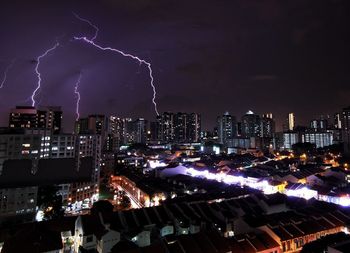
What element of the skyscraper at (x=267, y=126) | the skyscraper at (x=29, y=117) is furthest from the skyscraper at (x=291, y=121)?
the skyscraper at (x=29, y=117)

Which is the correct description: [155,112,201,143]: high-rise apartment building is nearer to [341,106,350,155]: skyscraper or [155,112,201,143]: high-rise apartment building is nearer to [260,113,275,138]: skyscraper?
[260,113,275,138]: skyscraper

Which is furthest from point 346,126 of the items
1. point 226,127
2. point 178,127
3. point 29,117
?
point 29,117

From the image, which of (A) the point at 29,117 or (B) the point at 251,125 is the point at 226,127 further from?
(A) the point at 29,117

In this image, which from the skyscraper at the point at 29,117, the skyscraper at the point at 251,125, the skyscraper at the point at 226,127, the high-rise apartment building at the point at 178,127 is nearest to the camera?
the skyscraper at the point at 29,117

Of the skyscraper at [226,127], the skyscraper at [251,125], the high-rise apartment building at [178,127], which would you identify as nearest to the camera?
the skyscraper at [226,127]

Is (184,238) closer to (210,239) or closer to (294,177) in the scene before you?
(210,239)

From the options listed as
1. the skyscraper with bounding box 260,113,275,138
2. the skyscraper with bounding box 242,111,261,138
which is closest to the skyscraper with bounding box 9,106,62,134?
the skyscraper with bounding box 242,111,261,138

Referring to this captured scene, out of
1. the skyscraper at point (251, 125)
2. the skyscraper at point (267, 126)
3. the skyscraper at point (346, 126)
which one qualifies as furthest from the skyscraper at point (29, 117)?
the skyscraper at point (267, 126)

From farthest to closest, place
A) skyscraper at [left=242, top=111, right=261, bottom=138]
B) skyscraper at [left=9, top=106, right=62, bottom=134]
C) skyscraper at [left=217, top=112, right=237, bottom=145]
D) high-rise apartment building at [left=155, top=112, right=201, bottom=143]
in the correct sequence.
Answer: high-rise apartment building at [left=155, top=112, right=201, bottom=143], skyscraper at [left=242, top=111, right=261, bottom=138], skyscraper at [left=217, top=112, right=237, bottom=145], skyscraper at [left=9, top=106, right=62, bottom=134]

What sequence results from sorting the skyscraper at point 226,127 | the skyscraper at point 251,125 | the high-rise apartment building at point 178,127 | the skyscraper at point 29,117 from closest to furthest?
the skyscraper at point 29,117
the skyscraper at point 226,127
the skyscraper at point 251,125
the high-rise apartment building at point 178,127

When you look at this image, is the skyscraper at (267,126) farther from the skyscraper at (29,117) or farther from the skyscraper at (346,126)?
the skyscraper at (29,117)

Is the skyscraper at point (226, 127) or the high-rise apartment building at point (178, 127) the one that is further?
the high-rise apartment building at point (178, 127)

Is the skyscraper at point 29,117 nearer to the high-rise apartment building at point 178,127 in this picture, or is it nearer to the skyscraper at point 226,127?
the high-rise apartment building at point 178,127

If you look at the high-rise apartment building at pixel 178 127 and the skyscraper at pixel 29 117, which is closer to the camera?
the skyscraper at pixel 29 117
